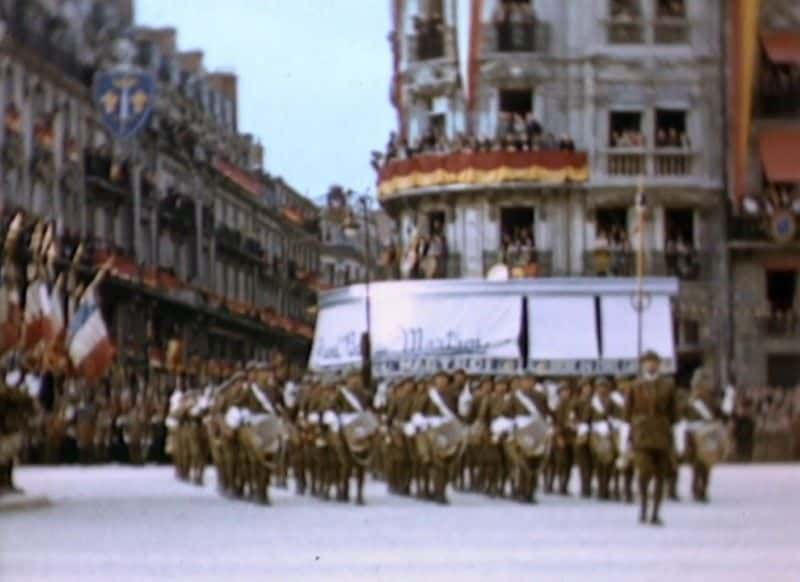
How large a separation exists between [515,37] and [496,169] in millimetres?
875

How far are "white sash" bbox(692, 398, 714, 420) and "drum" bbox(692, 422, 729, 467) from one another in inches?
2.9

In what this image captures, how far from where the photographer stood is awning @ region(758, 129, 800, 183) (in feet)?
56.9

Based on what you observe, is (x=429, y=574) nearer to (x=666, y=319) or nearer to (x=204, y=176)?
(x=666, y=319)

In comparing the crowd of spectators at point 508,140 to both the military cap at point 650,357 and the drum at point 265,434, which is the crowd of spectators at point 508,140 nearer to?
the military cap at point 650,357

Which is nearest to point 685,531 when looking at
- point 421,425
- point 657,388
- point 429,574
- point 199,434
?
Result: point 657,388

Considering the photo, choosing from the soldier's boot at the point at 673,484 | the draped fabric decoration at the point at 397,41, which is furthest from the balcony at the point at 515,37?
the soldier's boot at the point at 673,484

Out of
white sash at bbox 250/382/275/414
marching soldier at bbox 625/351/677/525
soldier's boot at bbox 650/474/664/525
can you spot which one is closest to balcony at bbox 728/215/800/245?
marching soldier at bbox 625/351/677/525

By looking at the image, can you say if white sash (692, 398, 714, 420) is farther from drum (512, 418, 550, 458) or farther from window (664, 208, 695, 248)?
drum (512, 418, 550, 458)

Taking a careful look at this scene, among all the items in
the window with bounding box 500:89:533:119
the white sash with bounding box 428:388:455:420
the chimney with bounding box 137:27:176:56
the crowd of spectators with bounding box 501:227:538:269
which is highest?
the chimney with bounding box 137:27:176:56

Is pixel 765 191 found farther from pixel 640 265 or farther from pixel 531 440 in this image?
pixel 531 440

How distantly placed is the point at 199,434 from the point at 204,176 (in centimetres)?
921

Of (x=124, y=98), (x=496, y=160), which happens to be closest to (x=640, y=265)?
(x=496, y=160)

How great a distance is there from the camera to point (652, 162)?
18.9 meters

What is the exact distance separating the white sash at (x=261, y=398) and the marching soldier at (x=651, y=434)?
8.75 feet
